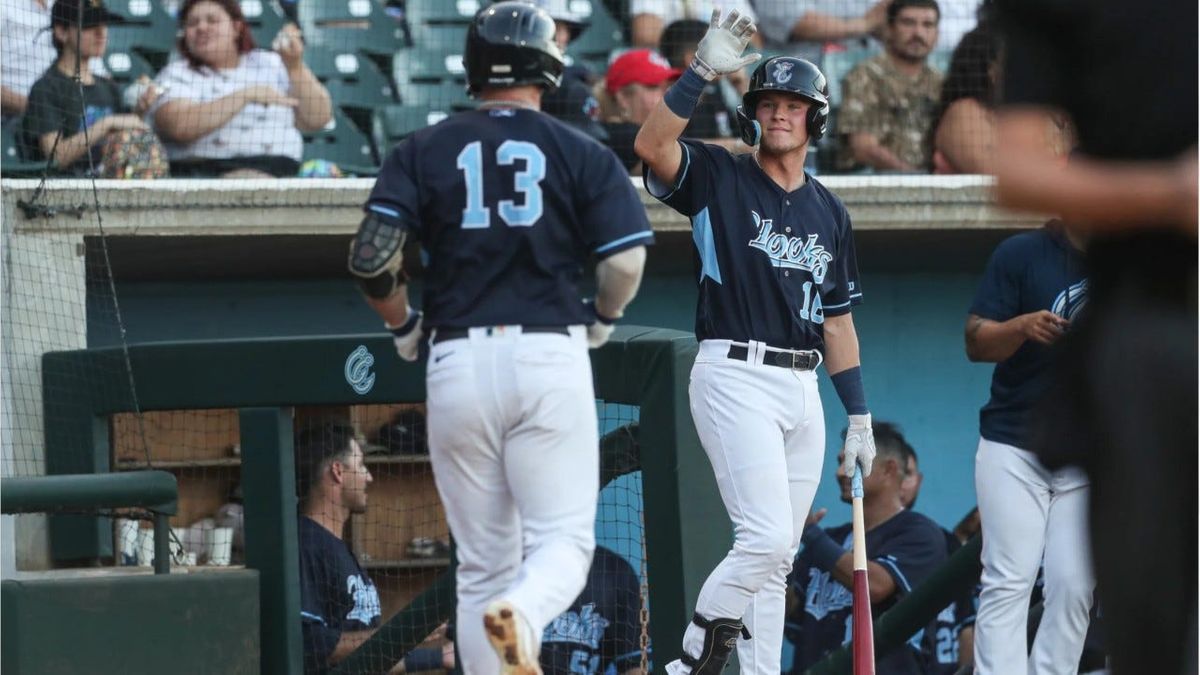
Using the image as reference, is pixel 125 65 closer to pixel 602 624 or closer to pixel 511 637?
pixel 602 624

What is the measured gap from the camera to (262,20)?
905cm

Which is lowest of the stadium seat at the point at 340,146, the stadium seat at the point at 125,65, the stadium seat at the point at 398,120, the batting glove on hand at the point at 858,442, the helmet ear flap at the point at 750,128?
the batting glove on hand at the point at 858,442

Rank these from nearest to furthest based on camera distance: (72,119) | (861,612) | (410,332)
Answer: (410,332) < (861,612) < (72,119)

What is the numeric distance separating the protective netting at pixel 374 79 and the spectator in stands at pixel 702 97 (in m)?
0.01

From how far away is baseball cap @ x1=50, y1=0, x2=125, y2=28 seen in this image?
779 centimetres

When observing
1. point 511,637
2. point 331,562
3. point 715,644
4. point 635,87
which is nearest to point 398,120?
point 635,87

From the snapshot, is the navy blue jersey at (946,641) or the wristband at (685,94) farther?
the navy blue jersey at (946,641)

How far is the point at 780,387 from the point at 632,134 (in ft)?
11.0

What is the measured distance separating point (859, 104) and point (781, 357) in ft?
12.5

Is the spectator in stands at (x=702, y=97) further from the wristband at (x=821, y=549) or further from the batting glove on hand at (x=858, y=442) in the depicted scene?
the batting glove on hand at (x=858, y=442)

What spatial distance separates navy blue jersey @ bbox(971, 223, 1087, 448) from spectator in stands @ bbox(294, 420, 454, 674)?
2150 mm

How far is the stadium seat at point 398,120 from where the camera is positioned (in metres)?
8.58

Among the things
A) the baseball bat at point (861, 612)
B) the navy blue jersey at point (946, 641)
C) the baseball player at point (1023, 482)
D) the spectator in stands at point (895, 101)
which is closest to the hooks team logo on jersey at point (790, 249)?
the baseball bat at point (861, 612)

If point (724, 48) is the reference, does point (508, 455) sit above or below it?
below
